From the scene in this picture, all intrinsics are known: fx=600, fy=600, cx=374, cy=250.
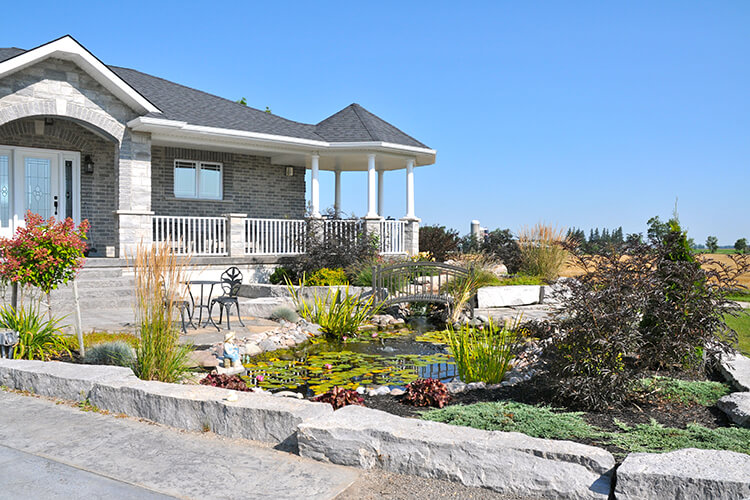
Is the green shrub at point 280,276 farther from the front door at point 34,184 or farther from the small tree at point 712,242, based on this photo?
the small tree at point 712,242

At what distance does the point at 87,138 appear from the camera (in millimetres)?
13609

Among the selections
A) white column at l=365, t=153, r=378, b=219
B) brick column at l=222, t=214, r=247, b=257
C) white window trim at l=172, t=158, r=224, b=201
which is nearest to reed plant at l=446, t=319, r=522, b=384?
brick column at l=222, t=214, r=247, b=257

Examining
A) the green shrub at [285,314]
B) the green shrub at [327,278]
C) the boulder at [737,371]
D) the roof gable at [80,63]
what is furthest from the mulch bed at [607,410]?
the roof gable at [80,63]

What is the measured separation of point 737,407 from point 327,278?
9612 millimetres

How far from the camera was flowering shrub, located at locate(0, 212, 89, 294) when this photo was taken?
6.23m

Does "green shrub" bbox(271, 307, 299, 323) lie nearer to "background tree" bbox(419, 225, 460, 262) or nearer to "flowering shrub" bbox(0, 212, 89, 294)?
"flowering shrub" bbox(0, 212, 89, 294)

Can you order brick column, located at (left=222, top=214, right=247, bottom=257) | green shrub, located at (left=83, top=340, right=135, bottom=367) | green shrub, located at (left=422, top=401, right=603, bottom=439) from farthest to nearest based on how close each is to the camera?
brick column, located at (left=222, top=214, right=247, bottom=257) → green shrub, located at (left=83, top=340, right=135, bottom=367) → green shrub, located at (left=422, top=401, right=603, bottom=439)

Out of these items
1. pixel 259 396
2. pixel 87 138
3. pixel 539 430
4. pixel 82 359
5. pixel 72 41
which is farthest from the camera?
pixel 87 138

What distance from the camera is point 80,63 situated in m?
11.8

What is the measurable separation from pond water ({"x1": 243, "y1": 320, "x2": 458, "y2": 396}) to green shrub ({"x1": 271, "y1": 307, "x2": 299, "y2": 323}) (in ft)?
3.44

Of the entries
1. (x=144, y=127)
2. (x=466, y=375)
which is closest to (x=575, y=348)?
(x=466, y=375)

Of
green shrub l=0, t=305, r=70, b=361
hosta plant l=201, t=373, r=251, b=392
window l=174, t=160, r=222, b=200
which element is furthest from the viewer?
window l=174, t=160, r=222, b=200

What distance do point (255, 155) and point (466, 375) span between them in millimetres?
12184

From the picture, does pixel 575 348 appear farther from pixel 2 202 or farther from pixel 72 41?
pixel 2 202
